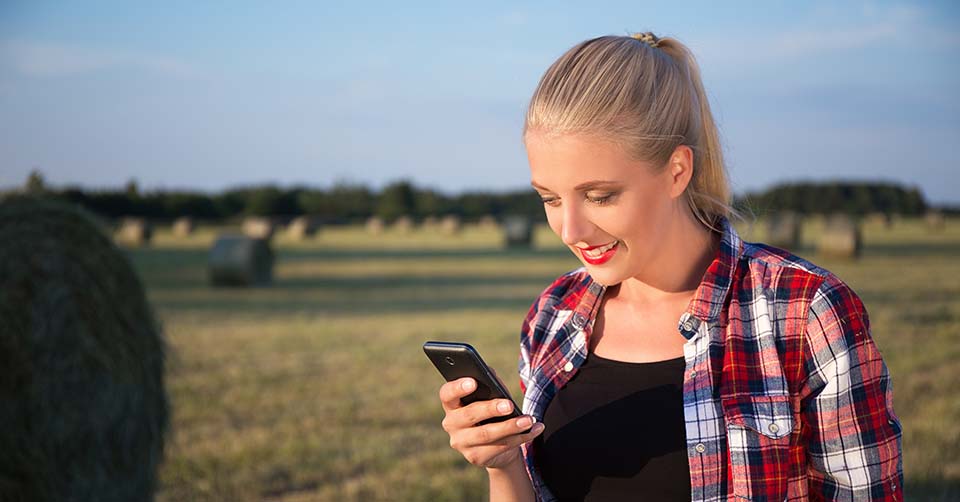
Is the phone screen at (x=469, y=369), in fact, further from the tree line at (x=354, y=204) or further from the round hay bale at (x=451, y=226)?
the round hay bale at (x=451, y=226)

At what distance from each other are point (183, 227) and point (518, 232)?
1387 centimetres

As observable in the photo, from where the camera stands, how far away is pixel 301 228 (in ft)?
116

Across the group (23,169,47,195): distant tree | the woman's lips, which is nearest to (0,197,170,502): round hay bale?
(23,169,47,195): distant tree

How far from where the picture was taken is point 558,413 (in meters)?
2.13

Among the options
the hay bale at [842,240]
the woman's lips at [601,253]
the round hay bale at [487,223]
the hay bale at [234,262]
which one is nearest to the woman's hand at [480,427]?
the woman's lips at [601,253]

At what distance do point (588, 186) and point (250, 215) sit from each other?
3469 centimetres

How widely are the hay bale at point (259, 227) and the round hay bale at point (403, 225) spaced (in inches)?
404

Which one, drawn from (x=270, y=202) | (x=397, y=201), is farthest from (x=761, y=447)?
(x=397, y=201)

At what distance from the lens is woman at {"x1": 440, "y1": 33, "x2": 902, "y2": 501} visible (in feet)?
5.99

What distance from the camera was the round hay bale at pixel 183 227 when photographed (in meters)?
34.4

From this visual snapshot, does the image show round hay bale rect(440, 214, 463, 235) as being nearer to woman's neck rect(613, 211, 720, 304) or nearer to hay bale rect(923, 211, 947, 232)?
hay bale rect(923, 211, 947, 232)

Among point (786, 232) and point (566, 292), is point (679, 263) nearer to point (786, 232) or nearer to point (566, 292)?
point (566, 292)

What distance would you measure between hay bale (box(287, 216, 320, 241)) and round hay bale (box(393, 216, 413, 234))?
7.20 metres

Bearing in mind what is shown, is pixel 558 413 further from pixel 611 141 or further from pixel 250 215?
pixel 250 215
